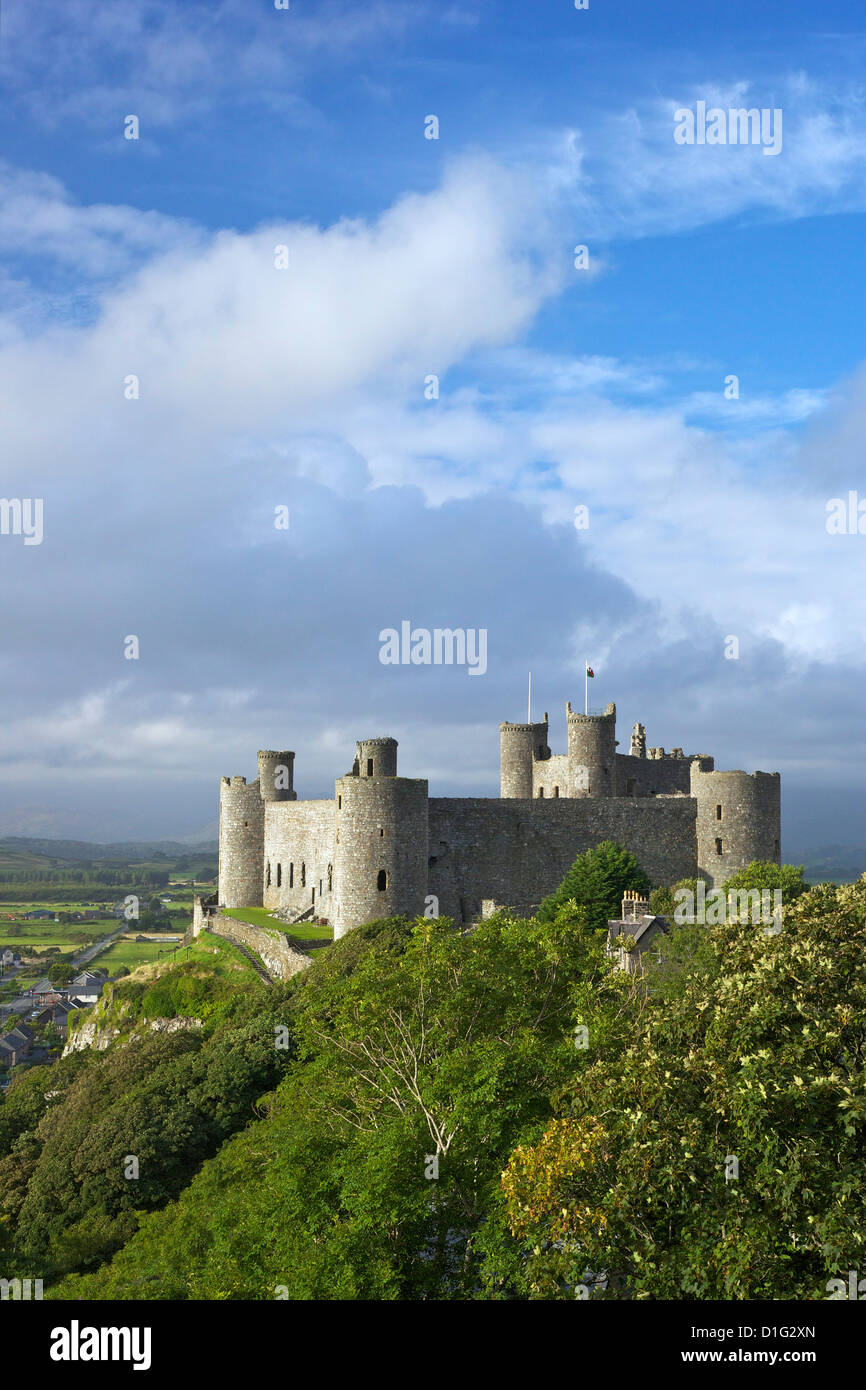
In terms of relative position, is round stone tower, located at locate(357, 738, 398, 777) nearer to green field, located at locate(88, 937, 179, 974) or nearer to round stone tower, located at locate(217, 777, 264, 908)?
round stone tower, located at locate(217, 777, 264, 908)

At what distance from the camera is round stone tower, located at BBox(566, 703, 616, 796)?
5003 centimetres

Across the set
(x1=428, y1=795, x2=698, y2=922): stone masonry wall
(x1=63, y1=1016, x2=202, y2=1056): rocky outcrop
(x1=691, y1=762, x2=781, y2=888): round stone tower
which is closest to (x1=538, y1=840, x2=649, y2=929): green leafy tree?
(x1=428, y1=795, x2=698, y2=922): stone masonry wall

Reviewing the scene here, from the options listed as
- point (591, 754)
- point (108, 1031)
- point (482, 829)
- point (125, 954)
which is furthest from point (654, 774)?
point (125, 954)

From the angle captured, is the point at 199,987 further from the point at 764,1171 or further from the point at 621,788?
the point at 764,1171

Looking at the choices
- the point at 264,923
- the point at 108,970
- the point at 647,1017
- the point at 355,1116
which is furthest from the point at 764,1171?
the point at 108,970

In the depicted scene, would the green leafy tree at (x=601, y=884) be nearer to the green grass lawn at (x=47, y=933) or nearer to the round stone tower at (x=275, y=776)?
the round stone tower at (x=275, y=776)

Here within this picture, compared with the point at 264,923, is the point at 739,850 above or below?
above

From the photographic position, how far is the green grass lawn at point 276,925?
43566 mm

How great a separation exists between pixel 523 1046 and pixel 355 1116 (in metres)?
4.20

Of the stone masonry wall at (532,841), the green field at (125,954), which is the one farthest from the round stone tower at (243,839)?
the green field at (125,954)

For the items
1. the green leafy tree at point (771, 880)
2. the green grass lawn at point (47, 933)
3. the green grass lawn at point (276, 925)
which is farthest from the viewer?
the green grass lawn at point (47, 933)

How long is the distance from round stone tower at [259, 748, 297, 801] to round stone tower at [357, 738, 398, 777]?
11.2 metres

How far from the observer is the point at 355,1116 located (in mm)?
20781

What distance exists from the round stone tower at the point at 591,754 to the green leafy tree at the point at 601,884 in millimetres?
5370
